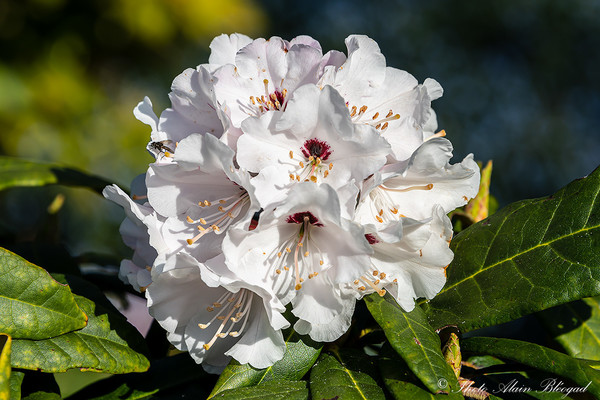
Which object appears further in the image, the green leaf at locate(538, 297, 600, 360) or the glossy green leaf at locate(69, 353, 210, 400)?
the green leaf at locate(538, 297, 600, 360)

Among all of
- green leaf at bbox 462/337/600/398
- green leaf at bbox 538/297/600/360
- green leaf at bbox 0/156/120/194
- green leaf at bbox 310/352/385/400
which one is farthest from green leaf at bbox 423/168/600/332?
green leaf at bbox 0/156/120/194

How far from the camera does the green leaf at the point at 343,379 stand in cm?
88

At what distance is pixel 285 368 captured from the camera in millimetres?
979

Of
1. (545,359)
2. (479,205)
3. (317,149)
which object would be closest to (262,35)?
(479,205)

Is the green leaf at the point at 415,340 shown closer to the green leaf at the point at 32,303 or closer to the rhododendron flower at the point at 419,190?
the rhododendron flower at the point at 419,190

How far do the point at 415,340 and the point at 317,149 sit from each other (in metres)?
0.34

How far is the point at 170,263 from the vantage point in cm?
93

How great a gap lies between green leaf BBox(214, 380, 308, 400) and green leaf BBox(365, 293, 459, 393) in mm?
162

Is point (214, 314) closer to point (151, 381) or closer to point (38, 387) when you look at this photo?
point (151, 381)

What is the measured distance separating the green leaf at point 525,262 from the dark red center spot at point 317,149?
1.08 ft

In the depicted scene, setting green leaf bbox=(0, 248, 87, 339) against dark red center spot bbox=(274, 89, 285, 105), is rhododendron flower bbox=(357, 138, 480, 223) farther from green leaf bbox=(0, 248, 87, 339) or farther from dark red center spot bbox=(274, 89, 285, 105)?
green leaf bbox=(0, 248, 87, 339)

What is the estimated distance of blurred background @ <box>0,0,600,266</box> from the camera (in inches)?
157

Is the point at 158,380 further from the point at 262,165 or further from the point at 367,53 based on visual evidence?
the point at 367,53

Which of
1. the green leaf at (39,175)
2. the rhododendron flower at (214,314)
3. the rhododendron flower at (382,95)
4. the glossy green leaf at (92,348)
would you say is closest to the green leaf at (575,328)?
the rhododendron flower at (382,95)
